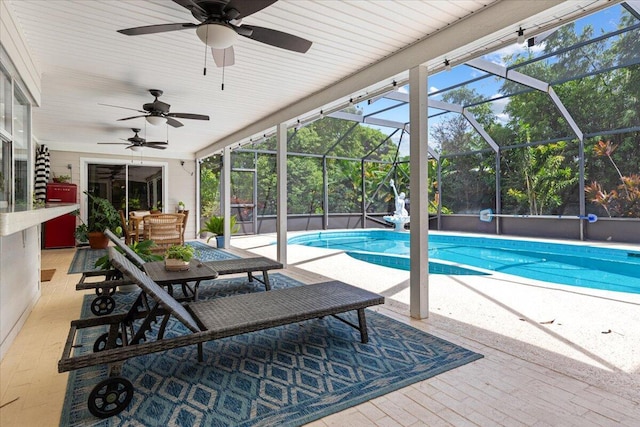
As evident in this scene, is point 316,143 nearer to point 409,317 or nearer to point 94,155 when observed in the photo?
point 94,155

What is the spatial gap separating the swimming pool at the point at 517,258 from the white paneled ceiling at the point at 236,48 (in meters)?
4.12

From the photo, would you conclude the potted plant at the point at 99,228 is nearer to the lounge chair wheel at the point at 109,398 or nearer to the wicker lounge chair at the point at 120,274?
the wicker lounge chair at the point at 120,274

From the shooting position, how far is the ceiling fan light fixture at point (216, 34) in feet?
8.34

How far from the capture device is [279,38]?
2.79 meters

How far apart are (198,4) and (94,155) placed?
31.4ft

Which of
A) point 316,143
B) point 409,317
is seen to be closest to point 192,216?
point 316,143

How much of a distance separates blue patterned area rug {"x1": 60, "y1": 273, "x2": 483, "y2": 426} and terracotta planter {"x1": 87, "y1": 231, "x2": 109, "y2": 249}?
653 cm

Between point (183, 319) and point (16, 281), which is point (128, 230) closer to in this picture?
point (16, 281)

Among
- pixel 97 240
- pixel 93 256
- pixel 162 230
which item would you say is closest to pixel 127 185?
pixel 97 240

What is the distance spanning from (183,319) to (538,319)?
135 inches

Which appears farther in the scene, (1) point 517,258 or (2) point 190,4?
(1) point 517,258

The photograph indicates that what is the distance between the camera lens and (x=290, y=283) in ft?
16.9

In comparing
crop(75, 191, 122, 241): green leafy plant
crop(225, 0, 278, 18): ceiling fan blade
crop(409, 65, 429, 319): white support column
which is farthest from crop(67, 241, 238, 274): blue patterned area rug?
crop(225, 0, 278, 18): ceiling fan blade

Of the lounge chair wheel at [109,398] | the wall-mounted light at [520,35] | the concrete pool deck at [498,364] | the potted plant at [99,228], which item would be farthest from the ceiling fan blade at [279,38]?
the potted plant at [99,228]
